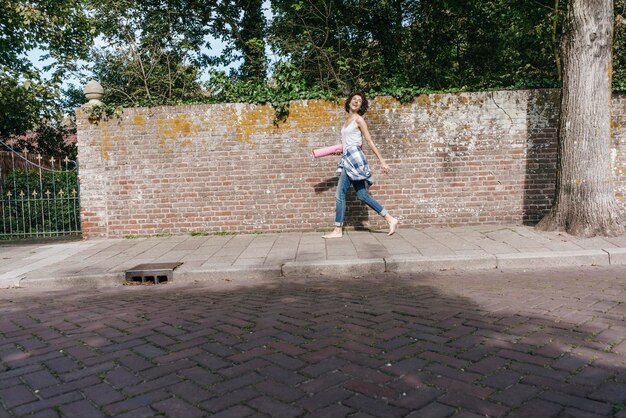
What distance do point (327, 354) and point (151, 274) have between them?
3.61 metres

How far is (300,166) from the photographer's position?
27.5ft

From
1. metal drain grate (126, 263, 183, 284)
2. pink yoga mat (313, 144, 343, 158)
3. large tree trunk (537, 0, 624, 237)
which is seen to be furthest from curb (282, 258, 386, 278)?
large tree trunk (537, 0, 624, 237)

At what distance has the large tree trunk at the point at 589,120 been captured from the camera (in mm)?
6523

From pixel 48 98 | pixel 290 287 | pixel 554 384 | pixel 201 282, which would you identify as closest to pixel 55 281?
pixel 201 282

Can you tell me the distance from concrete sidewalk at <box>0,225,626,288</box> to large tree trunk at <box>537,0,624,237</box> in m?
0.37

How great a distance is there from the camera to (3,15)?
13695 millimetres

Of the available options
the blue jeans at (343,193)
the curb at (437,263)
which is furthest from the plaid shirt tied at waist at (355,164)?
the curb at (437,263)

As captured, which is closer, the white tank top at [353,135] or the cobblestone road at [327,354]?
the cobblestone road at [327,354]

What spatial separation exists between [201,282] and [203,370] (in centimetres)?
306

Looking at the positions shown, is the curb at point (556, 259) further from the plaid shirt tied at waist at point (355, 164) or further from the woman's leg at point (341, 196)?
the woman's leg at point (341, 196)

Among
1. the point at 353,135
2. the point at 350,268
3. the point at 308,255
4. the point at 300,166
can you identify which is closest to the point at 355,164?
the point at 353,135

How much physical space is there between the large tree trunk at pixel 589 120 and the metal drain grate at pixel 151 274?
19.1 feet

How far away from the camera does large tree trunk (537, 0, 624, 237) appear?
6523 millimetres

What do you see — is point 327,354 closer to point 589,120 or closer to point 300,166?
point 300,166
